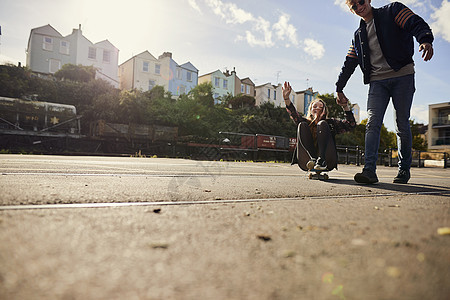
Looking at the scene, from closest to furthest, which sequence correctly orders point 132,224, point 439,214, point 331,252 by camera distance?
point 331,252 → point 132,224 → point 439,214

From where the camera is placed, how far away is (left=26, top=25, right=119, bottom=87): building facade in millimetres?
33844

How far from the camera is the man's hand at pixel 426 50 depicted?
300 cm

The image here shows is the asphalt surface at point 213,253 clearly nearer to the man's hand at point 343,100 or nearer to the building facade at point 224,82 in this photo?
the man's hand at point 343,100

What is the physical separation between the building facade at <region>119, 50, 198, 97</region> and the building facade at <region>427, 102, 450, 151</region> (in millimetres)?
33166

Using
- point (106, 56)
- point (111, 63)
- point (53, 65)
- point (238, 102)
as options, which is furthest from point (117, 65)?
point (238, 102)

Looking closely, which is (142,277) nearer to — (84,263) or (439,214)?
(84,263)

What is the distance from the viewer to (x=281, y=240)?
0.98 m

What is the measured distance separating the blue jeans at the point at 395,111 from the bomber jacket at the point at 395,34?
0.19 m

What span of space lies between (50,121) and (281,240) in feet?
63.2

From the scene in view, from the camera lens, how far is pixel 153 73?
125 feet

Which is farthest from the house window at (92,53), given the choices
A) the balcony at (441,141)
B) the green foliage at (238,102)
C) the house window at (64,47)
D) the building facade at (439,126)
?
the balcony at (441,141)

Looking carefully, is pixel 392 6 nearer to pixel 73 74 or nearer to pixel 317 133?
pixel 317 133

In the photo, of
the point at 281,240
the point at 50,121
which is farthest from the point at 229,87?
the point at 281,240

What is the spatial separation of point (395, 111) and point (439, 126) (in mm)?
42190
